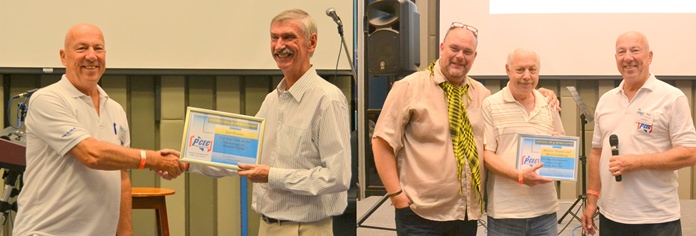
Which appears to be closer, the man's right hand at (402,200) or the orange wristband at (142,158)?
the orange wristband at (142,158)

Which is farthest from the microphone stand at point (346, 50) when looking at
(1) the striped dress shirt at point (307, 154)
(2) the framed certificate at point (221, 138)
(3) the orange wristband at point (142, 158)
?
(3) the orange wristband at point (142, 158)

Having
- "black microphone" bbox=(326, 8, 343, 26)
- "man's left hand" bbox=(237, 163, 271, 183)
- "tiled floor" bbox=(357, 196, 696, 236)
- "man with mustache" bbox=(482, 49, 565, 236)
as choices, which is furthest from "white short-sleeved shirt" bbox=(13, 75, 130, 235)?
"tiled floor" bbox=(357, 196, 696, 236)

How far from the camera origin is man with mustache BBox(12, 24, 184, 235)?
2.49m

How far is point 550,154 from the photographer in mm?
3051

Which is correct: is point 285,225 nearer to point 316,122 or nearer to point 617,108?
point 316,122

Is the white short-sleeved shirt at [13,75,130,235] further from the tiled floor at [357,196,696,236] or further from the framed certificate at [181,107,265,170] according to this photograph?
the tiled floor at [357,196,696,236]

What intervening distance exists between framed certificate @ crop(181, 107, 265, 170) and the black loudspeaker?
2.53 metres

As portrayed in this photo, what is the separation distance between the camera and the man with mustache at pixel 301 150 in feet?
8.43

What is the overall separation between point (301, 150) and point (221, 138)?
302mm

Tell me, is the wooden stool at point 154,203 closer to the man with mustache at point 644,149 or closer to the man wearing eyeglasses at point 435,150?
the man wearing eyeglasses at point 435,150

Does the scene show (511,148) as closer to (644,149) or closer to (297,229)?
(644,149)

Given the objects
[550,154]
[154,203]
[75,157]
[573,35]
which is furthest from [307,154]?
[573,35]

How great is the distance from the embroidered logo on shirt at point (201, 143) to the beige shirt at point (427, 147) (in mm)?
700

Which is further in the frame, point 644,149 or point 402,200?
point 644,149
